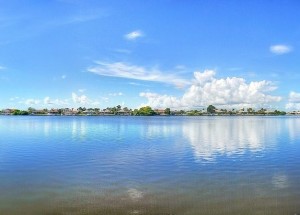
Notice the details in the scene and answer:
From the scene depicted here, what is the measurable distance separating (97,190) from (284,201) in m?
11.6

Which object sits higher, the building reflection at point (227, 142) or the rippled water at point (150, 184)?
the building reflection at point (227, 142)

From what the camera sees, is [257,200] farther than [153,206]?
Yes

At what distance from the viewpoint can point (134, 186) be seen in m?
24.0

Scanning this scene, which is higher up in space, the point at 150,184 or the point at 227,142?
the point at 227,142

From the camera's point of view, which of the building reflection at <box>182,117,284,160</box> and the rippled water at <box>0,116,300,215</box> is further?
the building reflection at <box>182,117,284,160</box>

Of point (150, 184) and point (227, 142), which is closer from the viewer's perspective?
point (150, 184)

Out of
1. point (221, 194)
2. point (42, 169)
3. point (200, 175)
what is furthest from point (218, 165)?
point (42, 169)

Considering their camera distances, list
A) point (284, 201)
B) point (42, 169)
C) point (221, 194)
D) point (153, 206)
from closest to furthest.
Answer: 1. point (153, 206)
2. point (284, 201)
3. point (221, 194)
4. point (42, 169)

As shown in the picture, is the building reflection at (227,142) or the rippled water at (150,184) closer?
the rippled water at (150,184)

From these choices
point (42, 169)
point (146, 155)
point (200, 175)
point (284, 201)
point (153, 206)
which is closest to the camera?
point (153, 206)

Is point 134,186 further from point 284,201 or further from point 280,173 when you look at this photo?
point 280,173

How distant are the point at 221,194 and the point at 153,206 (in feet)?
16.7

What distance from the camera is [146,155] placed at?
40.4m

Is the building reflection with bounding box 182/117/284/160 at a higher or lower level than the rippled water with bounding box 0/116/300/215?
higher
